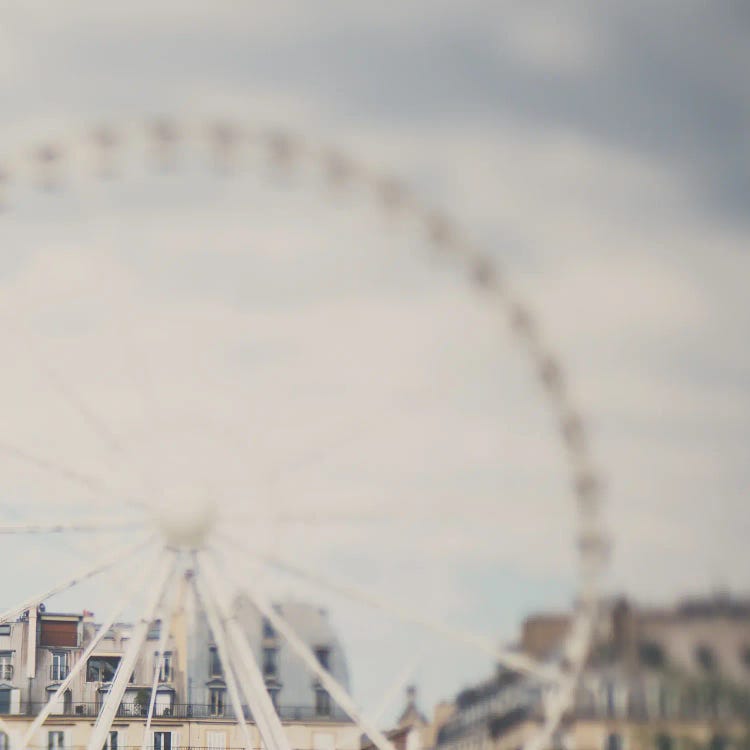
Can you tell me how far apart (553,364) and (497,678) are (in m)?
9.35

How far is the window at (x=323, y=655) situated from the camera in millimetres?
53703

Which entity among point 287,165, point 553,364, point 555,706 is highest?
point 287,165

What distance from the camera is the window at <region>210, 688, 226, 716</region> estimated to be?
55719 mm

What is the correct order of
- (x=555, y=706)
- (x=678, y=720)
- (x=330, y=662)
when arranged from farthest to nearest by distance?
(x=330, y=662)
(x=678, y=720)
(x=555, y=706)

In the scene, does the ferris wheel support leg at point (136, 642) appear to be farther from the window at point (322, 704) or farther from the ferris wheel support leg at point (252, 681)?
the window at point (322, 704)

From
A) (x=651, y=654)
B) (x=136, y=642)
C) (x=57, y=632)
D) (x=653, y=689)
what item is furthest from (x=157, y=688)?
(x=136, y=642)

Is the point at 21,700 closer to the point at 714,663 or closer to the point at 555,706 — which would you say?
the point at 714,663

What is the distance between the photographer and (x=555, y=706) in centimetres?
3238

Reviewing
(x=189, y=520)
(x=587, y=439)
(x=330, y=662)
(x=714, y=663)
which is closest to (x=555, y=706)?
(x=587, y=439)

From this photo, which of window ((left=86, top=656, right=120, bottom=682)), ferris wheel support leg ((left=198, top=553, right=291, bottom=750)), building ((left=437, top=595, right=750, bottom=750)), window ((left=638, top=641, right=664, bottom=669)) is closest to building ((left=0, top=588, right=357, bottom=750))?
window ((left=86, top=656, right=120, bottom=682))

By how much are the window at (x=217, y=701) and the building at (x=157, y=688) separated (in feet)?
0.08

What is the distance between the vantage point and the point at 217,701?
5575 centimetres

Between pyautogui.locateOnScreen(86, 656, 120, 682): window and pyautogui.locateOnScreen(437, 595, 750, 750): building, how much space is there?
15444 mm

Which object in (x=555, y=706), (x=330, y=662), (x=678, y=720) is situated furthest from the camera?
(x=330, y=662)
